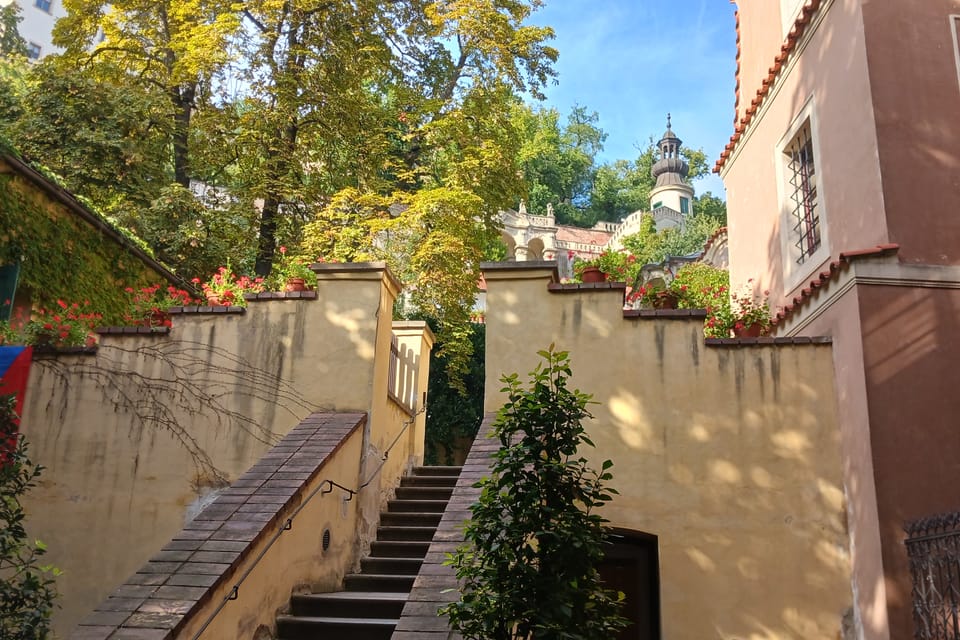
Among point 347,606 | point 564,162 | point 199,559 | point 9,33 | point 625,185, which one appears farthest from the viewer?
point 625,185

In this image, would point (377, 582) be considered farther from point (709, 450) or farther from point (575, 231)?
point (575, 231)

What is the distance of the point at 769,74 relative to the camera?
9172 mm

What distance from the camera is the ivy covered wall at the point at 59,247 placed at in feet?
31.1

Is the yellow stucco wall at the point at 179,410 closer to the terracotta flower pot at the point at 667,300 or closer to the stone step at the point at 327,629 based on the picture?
the stone step at the point at 327,629

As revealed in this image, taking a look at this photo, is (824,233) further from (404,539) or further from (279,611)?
(279,611)

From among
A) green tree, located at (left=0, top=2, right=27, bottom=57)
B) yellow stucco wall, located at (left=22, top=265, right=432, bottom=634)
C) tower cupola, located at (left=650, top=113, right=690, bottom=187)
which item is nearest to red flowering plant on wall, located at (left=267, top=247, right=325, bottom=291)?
yellow stucco wall, located at (left=22, top=265, right=432, bottom=634)

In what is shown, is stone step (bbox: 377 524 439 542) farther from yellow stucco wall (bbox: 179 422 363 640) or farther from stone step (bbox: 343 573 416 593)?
stone step (bbox: 343 573 416 593)

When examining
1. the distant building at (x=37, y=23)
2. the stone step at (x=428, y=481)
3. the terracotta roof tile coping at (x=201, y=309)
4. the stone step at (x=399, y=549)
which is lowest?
the stone step at (x=399, y=549)

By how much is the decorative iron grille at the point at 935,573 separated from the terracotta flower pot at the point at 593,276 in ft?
10.8

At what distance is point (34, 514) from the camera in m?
7.16

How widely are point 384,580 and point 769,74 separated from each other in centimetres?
742

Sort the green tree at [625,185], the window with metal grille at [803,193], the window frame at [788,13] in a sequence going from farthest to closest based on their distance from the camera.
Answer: the green tree at [625,185] < the window frame at [788,13] < the window with metal grille at [803,193]

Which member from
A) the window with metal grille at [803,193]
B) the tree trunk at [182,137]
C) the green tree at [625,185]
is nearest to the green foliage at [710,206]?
the green tree at [625,185]

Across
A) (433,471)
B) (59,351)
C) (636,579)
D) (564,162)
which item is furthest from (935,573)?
(564,162)
